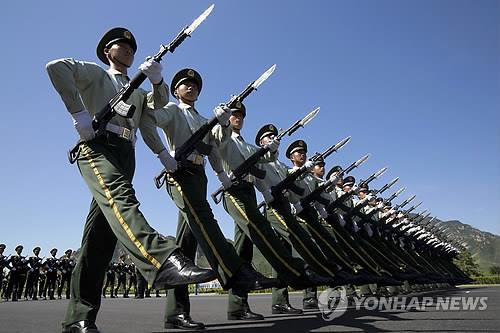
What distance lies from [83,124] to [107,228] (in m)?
0.87

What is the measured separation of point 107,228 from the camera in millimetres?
3723

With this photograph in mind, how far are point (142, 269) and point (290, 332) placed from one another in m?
1.51

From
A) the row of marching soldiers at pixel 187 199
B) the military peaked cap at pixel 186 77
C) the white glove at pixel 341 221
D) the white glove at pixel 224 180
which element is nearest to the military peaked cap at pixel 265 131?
the row of marching soldiers at pixel 187 199

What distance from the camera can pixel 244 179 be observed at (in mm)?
5977

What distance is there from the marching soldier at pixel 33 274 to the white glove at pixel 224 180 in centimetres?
1555

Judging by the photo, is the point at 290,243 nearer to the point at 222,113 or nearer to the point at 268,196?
the point at 268,196

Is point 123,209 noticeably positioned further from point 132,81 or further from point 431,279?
point 431,279

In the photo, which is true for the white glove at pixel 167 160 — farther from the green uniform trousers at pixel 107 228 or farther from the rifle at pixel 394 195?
the rifle at pixel 394 195

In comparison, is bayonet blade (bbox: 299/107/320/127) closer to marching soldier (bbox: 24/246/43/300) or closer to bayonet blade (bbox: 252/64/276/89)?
bayonet blade (bbox: 252/64/276/89)

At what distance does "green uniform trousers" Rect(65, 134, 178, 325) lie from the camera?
3.15 meters

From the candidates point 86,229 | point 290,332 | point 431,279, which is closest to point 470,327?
point 290,332

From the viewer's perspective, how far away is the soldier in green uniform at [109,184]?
3113 millimetres

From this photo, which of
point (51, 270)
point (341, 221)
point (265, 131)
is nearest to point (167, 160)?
point (265, 131)

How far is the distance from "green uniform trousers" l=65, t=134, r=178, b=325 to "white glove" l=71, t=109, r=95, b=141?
3.4 inches
